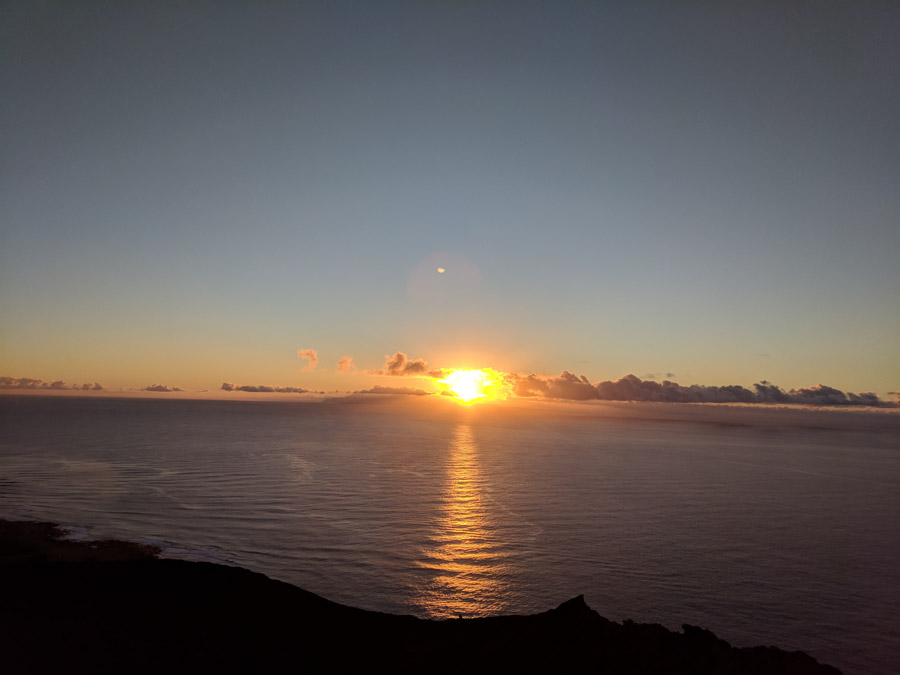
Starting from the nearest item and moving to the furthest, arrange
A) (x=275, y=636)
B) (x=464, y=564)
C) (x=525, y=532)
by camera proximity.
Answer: (x=275, y=636) → (x=464, y=564) → (x=525, y=532)

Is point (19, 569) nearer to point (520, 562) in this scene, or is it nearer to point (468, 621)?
point (468, 621)

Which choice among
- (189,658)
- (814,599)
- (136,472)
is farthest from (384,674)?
(136,472)

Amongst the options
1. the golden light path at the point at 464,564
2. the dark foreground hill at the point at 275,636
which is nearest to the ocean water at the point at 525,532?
the golden light path at the point at 464,564

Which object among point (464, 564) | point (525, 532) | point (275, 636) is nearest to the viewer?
point (275, 636)

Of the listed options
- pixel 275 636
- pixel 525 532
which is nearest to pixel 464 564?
pixel 525 532

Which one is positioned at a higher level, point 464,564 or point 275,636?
point 275,636

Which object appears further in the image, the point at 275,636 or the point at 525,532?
the point at 525,532

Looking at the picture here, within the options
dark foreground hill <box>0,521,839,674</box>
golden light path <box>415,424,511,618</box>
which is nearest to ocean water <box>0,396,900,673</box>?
golden light path <box>415,424,511,618</box>

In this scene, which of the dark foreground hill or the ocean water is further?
the ocean water

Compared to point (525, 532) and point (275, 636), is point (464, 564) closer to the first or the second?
point (525, 532)

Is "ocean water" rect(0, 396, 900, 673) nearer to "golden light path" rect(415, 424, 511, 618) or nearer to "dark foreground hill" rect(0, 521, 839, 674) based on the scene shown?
"golden light path" rect(415, 424, 511, 618)
